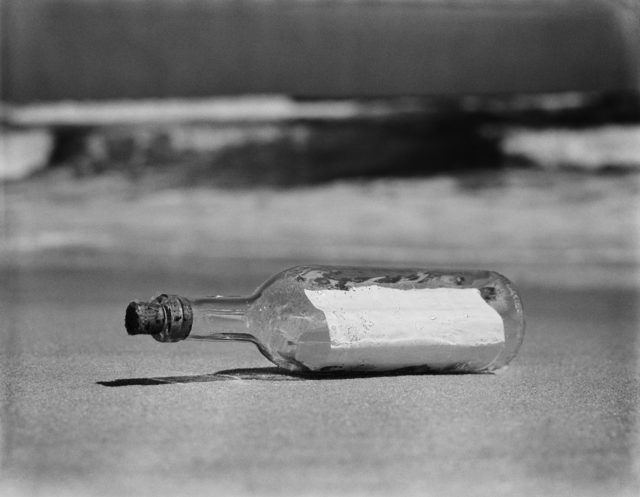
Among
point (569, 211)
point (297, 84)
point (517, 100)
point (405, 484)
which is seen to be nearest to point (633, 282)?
point (569, 211)

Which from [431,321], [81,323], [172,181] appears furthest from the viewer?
[172,181]

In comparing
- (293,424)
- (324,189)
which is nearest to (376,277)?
(293,424)

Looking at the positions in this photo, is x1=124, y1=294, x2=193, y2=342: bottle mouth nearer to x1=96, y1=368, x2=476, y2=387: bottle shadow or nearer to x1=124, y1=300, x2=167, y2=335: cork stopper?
x1=124, y1=300, x2=167, y2=335: cork stopper

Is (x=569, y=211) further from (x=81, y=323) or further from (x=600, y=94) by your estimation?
(x=81, y=323)

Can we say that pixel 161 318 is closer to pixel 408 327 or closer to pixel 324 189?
pixel 408 327

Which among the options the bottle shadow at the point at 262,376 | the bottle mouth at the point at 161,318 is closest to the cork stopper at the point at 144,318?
the bottle mouth at the point at 161,318

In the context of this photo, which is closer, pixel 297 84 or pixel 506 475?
pixel 506 475
